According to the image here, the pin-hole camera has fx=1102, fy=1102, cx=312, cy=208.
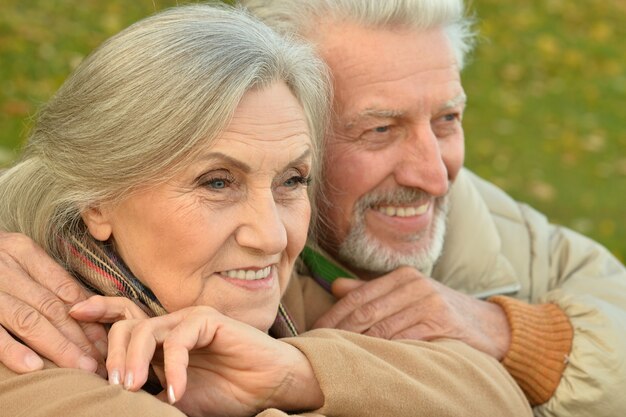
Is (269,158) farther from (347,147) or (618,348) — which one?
(618,348)

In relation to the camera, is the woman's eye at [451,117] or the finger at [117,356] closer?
the finger at [117,356]

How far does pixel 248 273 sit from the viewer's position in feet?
11.1

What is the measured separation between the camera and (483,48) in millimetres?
12297

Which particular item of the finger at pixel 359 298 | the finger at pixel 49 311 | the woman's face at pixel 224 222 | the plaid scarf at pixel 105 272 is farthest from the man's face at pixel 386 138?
the finger at pixel 49 311

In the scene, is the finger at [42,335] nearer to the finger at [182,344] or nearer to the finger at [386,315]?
the finger at [182,344]

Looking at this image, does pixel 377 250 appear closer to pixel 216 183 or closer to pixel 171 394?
pixel 216 183

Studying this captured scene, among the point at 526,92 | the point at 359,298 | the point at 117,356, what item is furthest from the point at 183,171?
the point at 526,92

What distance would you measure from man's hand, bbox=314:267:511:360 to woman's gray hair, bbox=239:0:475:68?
96cm

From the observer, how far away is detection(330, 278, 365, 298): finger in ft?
13.9

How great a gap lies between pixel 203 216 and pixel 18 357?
0.66 metres

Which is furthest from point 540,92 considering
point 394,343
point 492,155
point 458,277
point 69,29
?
point 394,343

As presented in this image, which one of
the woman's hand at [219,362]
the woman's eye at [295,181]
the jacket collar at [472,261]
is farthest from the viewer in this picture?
the jacket collar at [472,261]

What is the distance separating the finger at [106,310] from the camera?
3201 millimetres

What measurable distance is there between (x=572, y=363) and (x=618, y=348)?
20 centimetres
